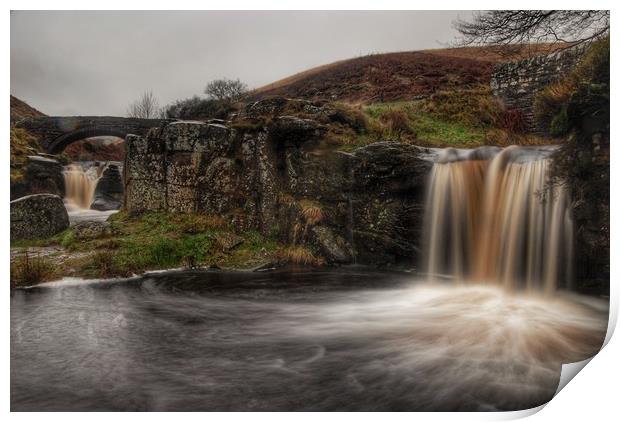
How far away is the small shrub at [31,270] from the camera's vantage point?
3.79 metres

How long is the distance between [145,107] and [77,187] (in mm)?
3255

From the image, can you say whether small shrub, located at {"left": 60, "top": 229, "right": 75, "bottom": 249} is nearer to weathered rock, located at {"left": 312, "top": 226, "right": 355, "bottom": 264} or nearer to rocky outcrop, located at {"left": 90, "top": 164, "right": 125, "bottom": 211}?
rocky outcrop, located at {"left": 90, "top": 164, "right": 125, "bottom": 211}

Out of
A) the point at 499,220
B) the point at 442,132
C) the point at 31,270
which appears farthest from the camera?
the point at 442,132

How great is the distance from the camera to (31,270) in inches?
157

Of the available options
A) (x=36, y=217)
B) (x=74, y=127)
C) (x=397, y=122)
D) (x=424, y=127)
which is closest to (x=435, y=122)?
(x=424, y=127)

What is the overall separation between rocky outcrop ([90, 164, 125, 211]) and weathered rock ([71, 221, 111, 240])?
39.6 inches

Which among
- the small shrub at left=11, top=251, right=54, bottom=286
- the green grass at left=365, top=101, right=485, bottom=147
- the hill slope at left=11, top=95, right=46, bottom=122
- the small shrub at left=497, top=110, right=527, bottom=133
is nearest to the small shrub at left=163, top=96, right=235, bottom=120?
the hill slope at left=11, top=95, right=46, bottom=122

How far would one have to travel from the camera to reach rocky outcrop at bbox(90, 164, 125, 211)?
6.82 meters

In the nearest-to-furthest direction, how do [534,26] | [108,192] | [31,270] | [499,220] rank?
[534,26] → [31,270] → [499,220] → [108,192]

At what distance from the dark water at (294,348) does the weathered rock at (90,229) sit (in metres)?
1.01

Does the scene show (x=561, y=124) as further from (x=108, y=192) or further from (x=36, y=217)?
(x=108, y=192)

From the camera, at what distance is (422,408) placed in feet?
8.18

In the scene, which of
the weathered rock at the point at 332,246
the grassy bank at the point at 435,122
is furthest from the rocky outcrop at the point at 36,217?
the grassy bank at the point at 435,122
